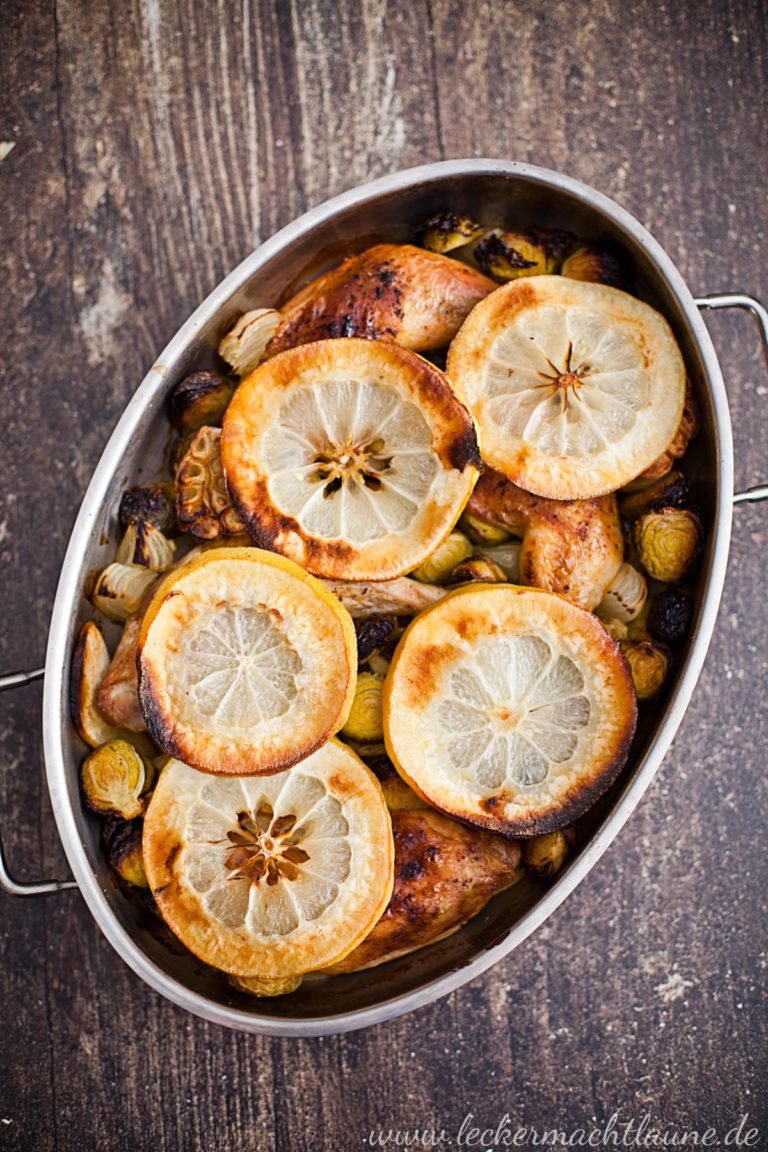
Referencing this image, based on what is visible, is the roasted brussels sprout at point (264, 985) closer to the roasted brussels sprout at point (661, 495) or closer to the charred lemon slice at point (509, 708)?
the charred lemon slice at point (509, 708)

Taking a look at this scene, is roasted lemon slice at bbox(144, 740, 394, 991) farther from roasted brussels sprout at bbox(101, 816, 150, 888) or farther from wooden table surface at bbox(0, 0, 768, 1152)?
wooden table surface at bbox(0, 0, 768, 1152)

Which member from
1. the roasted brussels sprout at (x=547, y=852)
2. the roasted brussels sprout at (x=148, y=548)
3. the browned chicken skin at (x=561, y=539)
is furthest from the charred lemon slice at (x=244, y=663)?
the roasted brussels sprout at (x=547, y=852)

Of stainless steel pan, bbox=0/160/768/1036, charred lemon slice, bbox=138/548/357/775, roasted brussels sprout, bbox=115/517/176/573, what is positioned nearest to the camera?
charred lemon slice, bbox=138/548/357/775

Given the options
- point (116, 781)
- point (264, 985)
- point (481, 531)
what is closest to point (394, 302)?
point (481, 531)

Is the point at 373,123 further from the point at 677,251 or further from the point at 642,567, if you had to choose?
the point at 642,567

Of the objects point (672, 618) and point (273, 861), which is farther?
point (672, 618)

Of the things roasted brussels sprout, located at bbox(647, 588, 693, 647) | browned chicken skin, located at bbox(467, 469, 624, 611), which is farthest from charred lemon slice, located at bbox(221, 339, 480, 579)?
roasted brussels sprout, located at bbox(647, 588, 693, 647)

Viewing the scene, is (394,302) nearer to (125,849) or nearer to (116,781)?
(116,781)

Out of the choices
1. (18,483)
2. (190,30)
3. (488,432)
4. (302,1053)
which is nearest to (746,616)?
(488,432)
